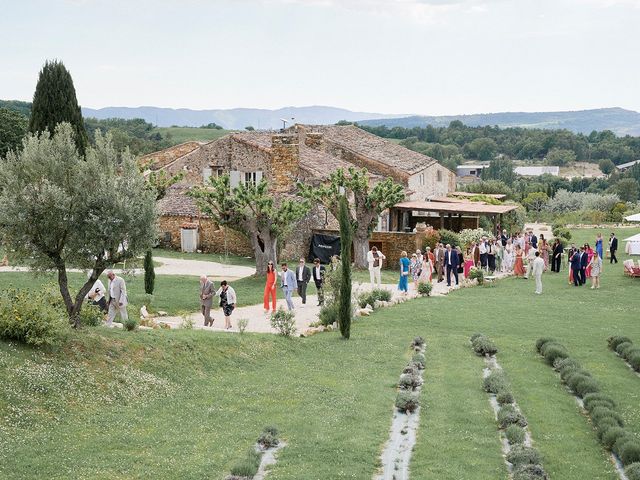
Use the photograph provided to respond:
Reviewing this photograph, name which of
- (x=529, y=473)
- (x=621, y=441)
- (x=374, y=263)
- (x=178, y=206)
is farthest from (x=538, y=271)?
(x=178, y=206)

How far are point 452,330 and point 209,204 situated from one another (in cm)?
1300

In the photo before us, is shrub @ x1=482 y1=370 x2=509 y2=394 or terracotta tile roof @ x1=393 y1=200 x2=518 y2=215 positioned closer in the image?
shrub @ x1=482 y1=370 x2=509 y2=394

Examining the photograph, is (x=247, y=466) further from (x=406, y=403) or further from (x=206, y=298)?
(x=206, y=298)

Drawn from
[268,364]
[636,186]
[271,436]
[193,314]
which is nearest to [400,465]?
[271,436]

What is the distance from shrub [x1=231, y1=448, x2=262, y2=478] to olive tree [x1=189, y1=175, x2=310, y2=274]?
820 inches

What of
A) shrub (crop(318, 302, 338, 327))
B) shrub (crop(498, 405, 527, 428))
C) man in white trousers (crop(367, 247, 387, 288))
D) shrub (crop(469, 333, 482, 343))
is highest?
man in white trousers (crop(367, 247, 387, 288))

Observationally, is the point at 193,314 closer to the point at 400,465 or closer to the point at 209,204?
the point at 209,204

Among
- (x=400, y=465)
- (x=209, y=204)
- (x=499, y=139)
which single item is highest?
(x=499, y=139)

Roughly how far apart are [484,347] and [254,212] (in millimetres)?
14417

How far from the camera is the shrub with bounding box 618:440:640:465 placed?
1214cm

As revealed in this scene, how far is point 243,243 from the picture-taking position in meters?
40.9

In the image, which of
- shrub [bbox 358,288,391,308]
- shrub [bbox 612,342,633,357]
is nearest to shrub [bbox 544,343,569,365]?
shrub [bbox 612,342,633,357]

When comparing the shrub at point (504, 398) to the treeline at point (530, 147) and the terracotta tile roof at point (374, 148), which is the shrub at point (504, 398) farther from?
the treeline at point (530, 147)

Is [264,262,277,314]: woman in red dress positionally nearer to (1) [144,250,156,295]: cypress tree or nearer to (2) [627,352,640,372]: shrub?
(1) [144,250,156,295]: cypress tree
